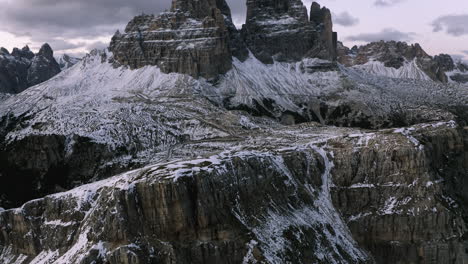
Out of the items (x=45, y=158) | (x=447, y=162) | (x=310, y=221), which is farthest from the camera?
(x=45, y=158)

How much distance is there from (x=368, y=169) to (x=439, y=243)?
2014 centimetres

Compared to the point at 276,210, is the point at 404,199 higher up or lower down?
lower down

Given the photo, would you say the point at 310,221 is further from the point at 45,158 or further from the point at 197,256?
the point at 45,158

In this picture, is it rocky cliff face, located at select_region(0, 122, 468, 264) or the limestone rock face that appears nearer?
rocky cliff face, located at select_region(0, 122, 468, 264)

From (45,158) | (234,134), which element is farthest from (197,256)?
(45,158)

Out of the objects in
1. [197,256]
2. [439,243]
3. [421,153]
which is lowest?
[439,243]

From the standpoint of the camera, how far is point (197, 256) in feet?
262

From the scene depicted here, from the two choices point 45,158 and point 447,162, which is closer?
point 447,162

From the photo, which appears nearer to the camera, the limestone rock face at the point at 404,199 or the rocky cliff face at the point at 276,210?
the rocky cliff face at the point at 276,210

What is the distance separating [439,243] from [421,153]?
60.4 feet

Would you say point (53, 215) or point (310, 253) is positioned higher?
point (53, 215)

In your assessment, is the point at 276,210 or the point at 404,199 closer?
the point at 276,210

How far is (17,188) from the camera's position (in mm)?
165875

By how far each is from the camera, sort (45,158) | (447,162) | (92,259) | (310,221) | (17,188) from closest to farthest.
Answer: (92,259) → (310,221) → (447,162) → (17,188) → (45,158)
